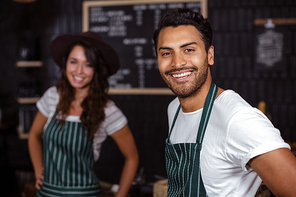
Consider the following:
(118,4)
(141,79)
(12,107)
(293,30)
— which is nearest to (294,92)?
(293,30)

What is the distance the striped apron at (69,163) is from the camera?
5.56 ft

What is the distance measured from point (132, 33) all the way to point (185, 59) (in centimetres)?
217

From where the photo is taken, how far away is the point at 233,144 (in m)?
0.84

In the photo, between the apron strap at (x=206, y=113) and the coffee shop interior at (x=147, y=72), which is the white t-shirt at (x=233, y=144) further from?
the coffee shop interior at (x=147, y=72)

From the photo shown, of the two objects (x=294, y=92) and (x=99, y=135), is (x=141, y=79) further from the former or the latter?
(x=294, y=92)

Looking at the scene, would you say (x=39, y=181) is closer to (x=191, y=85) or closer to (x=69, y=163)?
(x=69, y=163)

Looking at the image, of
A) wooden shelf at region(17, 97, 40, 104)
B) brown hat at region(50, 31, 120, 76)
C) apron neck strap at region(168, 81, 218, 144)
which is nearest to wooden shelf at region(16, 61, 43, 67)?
wooden shelf at region(17, 97, 40, 104)

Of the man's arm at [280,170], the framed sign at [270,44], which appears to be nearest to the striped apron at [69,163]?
the man's arm at [280,170]

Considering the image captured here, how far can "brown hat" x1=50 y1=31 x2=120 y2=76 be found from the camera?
1.80 meters

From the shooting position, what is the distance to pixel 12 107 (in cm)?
357

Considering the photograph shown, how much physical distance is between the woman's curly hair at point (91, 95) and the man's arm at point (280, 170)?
117 cm

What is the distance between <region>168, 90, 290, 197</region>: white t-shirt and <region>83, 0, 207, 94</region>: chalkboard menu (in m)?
2.06

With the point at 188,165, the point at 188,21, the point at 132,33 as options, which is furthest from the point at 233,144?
the point at 132,33

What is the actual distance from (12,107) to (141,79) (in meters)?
1.82
